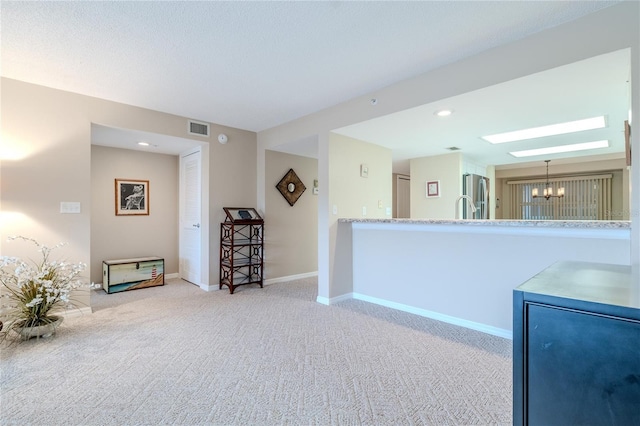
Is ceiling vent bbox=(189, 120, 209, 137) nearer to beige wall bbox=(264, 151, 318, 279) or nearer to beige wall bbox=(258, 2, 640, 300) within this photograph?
beige wall bbox=(264, 151, 318, 279)

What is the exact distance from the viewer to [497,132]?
12.5 feet

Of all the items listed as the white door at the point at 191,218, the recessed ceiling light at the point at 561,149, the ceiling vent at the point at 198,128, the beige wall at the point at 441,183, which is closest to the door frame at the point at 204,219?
the white door at the point at 191,218

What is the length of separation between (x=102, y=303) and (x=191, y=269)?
1.35m

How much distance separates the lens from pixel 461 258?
305 cm

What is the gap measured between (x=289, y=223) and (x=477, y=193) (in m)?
3.37

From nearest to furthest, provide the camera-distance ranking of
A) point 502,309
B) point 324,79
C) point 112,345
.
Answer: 1. point 112,345
2. point 502,309
3. point 324,79

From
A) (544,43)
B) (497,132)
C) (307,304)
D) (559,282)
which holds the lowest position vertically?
(307,304)

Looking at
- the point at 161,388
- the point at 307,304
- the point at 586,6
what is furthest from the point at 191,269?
the point at 586,6

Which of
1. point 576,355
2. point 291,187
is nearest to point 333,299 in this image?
point 291,187

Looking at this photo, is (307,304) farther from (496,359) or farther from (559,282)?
(559,282)

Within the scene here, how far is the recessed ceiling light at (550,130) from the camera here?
340 cm

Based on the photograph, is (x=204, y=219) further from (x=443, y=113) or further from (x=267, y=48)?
(x=443, y=113)

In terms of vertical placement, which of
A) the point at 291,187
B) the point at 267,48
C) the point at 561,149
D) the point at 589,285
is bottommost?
the point at 589,285

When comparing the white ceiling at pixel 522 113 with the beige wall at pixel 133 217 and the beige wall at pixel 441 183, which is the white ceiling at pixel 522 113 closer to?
the beige wall at pixel 441 183
